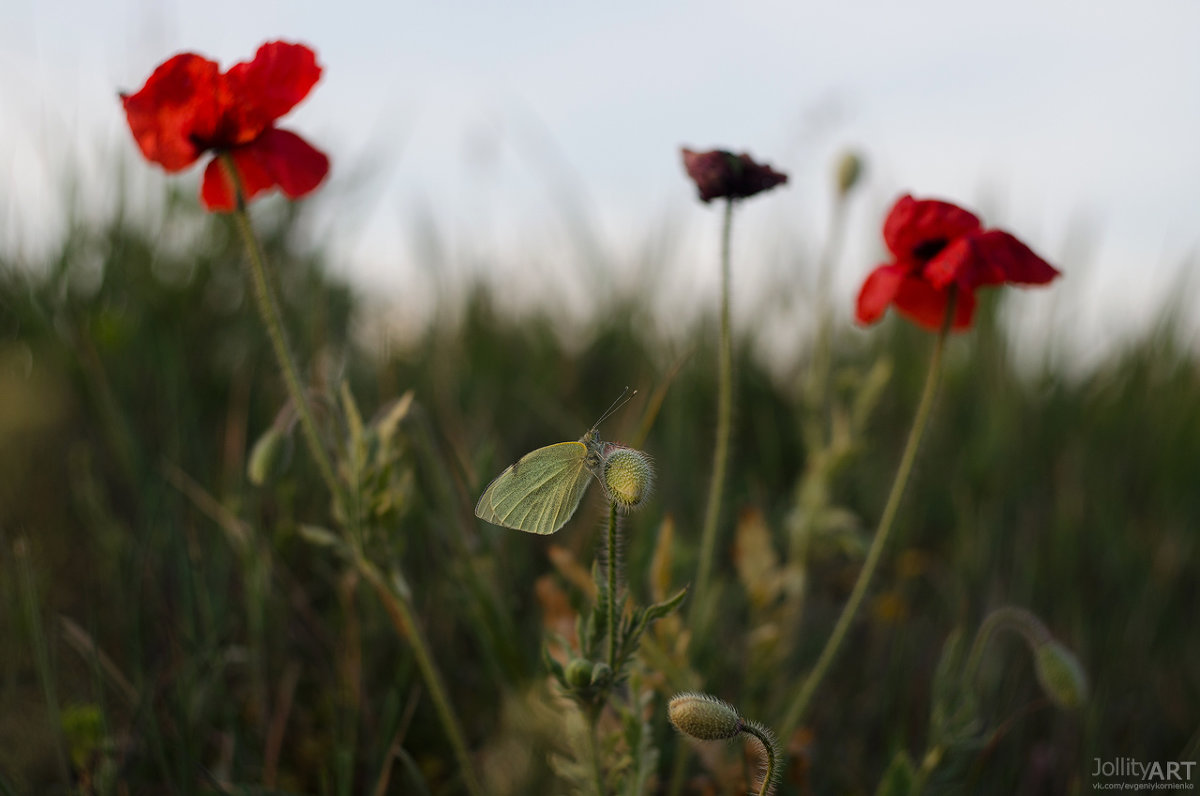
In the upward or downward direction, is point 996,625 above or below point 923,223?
below

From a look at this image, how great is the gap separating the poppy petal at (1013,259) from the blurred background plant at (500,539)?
55cm

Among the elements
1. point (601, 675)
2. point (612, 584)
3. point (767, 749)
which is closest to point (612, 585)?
point (612, 584)

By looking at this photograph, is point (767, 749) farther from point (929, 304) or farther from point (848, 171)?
point (848, 171)

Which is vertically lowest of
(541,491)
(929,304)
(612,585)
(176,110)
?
(612,585)

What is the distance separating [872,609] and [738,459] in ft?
2.43

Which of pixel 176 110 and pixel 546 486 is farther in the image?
pixel 176 110

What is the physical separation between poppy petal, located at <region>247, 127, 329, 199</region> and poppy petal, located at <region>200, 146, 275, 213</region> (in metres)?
0.01

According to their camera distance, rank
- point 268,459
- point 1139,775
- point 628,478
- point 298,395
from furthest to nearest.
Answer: point 1139,775 → point 268,459 → point 298,395 → point 628,478

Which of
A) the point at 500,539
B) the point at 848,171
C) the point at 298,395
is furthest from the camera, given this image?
the point at 848,171

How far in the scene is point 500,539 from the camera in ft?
6.13

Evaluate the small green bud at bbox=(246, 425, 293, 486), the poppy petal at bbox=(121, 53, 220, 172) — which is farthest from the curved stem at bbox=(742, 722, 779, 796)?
the poppy petal at bbox=(121, 53, 220, 172)

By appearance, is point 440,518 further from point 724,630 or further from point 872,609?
point 872,609

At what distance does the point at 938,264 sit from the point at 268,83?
3.19ft

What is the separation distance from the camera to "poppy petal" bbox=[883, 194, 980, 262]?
1.41 metres
